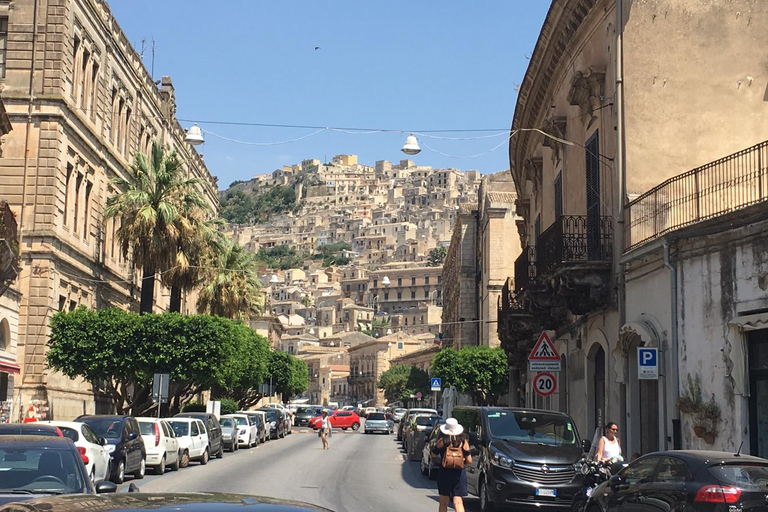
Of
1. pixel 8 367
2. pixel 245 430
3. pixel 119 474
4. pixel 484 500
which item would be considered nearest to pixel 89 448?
pixel 119 474

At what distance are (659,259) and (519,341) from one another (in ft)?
54.0

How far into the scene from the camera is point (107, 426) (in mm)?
23609

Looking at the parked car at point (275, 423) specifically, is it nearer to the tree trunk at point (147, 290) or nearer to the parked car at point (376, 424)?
the parked car at point (376, 424)

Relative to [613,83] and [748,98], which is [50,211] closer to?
[613,83]

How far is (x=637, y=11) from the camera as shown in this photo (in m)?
21.9

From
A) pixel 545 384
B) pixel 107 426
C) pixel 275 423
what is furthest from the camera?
pixel 275 423

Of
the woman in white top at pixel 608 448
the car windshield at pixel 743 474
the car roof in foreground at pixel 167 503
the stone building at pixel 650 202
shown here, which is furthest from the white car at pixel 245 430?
the car roof in foreground at pixel 167 503

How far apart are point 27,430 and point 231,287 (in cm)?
4086

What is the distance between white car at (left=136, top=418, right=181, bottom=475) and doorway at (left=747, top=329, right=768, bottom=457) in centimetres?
1496

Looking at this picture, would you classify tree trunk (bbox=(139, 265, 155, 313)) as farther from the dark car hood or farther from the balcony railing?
the dark car hood

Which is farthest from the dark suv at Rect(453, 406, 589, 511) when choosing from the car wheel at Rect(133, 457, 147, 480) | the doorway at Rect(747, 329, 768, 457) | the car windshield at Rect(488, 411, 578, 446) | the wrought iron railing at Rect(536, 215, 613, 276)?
the car wheel at Rect(133, 457, 147, 480)

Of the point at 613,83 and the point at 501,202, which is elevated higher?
the point at 501,202

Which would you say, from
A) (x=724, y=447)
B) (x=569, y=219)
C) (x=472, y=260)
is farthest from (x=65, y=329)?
(x=472, y=260)

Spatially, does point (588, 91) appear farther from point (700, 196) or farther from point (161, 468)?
point (161, 468)
